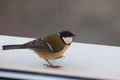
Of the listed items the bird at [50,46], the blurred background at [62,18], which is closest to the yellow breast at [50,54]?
the bird at [50,46]

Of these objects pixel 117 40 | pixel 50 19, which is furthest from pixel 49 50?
pixel 50 19

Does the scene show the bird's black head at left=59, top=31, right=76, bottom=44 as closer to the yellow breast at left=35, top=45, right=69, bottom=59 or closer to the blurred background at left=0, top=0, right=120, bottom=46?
the yellow breast at left=35, top=45, right=69, bottom=59

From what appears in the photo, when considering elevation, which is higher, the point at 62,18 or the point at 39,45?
the point at 39,45

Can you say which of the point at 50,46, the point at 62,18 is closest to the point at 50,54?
the point at 50,46

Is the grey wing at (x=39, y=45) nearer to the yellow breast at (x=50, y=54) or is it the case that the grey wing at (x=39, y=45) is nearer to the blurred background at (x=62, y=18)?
the yellow breast at (x=50, y=54)

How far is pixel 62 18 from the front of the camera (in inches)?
100

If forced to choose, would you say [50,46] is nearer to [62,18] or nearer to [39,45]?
[39,45]

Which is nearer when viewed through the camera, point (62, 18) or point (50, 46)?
point (50, 46)

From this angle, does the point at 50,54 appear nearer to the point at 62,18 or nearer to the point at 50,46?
the point at 50,46

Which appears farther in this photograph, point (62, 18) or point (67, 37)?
point (62, 18)

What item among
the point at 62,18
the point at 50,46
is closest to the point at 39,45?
the point at 50,46

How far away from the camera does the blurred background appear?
2419mm

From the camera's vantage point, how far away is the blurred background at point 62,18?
7.94 ft

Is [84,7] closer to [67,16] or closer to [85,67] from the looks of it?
[67,16]
